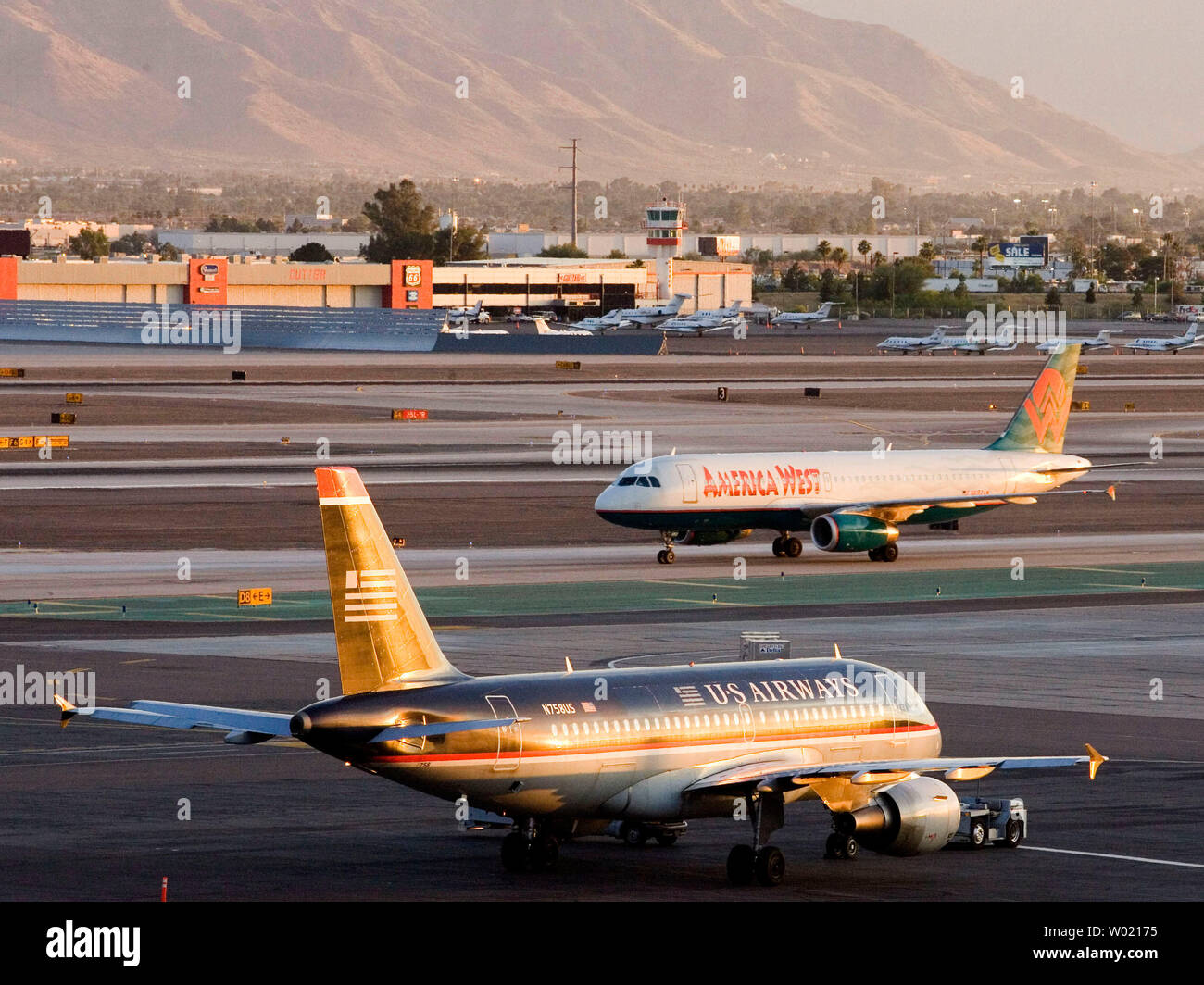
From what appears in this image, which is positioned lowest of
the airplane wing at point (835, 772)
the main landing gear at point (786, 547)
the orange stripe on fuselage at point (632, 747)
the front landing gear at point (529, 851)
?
the front landing gear at point (529, 851)

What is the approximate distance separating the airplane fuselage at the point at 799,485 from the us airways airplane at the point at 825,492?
3 centimetres

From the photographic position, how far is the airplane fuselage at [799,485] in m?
71.6

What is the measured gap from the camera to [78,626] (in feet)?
192

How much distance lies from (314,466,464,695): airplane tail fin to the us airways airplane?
1643 inches

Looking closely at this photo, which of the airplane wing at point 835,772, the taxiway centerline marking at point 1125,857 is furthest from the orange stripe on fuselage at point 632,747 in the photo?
the taxiway centerline marking at point 1125,857

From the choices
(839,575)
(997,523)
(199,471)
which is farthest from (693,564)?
A: (199,471)

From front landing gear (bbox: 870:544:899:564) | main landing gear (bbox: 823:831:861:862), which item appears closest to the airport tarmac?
main landing gear (bbox: 823:831:861:862)

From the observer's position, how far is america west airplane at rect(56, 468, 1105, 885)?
28.2 meters

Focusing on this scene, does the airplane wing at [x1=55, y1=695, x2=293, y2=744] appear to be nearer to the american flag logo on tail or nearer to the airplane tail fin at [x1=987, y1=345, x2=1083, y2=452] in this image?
the american flag logo on tail

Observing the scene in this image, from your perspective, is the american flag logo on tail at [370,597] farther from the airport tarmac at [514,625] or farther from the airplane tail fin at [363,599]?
the airport tarmac at [514,625]

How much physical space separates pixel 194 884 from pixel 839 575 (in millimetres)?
44150

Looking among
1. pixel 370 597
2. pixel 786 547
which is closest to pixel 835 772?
pixel 370 597

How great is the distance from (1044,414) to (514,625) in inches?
1161
